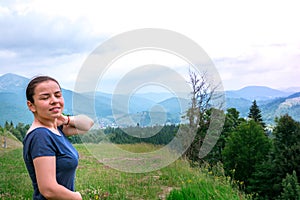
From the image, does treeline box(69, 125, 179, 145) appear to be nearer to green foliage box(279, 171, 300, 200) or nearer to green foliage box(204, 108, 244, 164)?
green foliage box(279, 171, 300, 200)

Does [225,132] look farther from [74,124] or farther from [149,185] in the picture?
[74,124]

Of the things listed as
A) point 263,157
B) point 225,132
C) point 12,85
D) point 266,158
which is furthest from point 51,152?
point 225,132

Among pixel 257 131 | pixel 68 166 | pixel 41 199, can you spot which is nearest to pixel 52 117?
pixel 68 166

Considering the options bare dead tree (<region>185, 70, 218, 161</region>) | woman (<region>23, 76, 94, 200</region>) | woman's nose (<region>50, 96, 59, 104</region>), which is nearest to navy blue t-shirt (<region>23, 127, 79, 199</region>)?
woman (<region>23, 76, 94, 200</region>)

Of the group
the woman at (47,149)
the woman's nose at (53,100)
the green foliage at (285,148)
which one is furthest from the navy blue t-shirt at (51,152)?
the green foliage at (285,148)

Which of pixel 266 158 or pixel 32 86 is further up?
pixel 32 86

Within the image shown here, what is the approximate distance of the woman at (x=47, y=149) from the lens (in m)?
1.44

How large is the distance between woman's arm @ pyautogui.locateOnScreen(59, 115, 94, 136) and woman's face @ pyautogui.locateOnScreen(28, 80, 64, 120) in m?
0.31

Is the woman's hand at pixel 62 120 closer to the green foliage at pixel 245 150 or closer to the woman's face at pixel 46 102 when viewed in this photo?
the woman's face at pixel 46 102

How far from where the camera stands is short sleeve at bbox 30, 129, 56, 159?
1.44m

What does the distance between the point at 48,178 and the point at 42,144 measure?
14 cm

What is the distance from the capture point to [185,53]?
4.89 metres

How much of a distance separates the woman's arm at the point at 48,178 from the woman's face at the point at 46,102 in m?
→ 0.21

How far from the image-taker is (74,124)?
1.96 m
